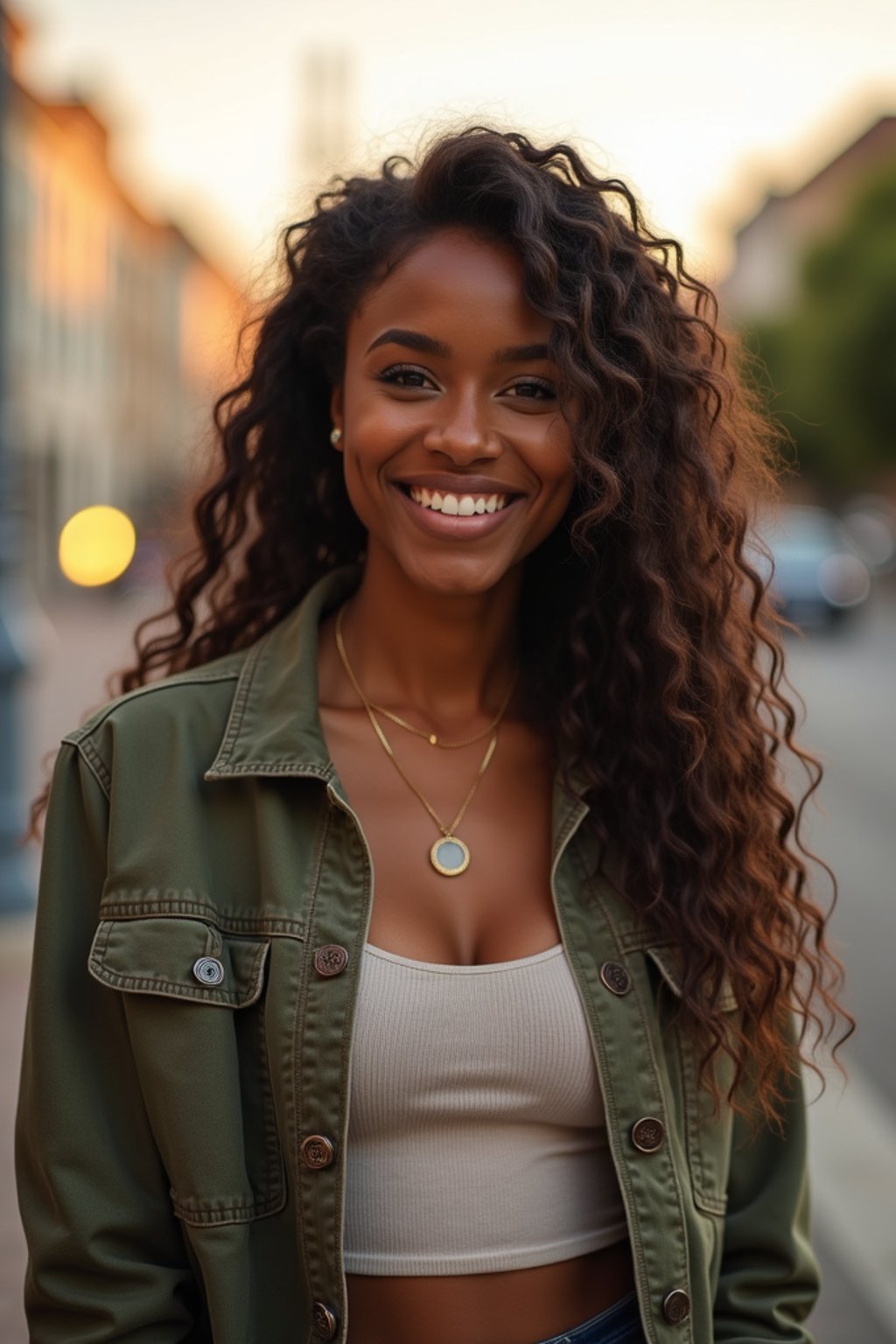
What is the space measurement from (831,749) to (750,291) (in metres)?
A: 93.1

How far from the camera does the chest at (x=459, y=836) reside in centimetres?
210

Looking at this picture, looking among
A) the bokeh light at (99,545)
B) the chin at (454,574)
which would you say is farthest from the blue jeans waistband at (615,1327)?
the bokeh light at (99,545)

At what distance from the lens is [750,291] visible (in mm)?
101938

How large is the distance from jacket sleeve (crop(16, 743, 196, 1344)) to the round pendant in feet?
1.42

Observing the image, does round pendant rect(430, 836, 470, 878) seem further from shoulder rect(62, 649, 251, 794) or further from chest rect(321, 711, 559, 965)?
shoulder rect(62, 649, 251, 794)

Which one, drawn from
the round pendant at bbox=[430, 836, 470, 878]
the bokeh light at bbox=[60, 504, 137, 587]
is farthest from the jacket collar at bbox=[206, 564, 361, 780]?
the bokeh light at bbox=[60, 504, 137, 587]

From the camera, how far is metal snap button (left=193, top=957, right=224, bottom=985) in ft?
6.44

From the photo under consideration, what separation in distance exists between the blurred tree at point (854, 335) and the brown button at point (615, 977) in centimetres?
3684

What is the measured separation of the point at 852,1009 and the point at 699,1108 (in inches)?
186

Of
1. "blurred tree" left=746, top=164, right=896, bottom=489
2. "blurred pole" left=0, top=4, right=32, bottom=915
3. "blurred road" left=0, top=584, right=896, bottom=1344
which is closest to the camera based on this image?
"blurred road" left=0, top=584, right=896, bottom=1344

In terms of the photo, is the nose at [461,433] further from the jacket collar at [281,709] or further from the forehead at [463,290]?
the jacket collar at [281,709]

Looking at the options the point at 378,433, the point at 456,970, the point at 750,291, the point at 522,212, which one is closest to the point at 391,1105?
the point at 456,970

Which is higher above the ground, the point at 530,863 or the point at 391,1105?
the point at 530,863

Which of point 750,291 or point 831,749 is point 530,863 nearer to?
point 831,749
